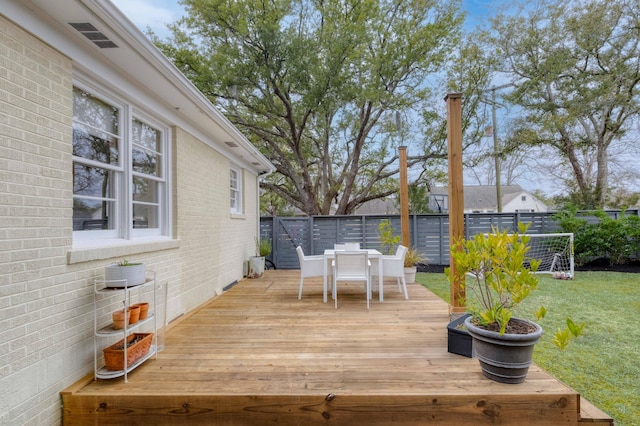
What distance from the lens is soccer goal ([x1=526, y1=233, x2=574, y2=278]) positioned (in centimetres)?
780

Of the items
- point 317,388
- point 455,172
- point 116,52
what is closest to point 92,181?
point 116,52

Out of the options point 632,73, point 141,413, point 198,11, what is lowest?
point 141,413

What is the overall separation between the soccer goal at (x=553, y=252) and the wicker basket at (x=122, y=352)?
8659mm

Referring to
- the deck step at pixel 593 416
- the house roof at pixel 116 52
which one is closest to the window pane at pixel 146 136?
the house roof at pixel 116 52

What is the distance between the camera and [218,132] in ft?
15.9

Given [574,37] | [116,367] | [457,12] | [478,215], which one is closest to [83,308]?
[116,367]

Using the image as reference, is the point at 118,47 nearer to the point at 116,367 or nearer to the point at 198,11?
the point at 116,367

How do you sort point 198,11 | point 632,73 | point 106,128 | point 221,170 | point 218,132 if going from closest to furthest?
point 106,128, point 218,132, point 221,170, point 198,11, point 632,73

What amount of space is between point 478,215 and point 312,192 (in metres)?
6.01

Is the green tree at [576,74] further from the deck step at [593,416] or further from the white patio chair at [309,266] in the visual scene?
the deck step at [593,416]

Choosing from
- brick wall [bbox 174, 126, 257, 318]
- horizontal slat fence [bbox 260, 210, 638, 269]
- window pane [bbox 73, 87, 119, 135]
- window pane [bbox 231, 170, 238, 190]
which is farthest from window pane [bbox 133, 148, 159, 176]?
horizontal slat fence [bbox 260, 210, 638, 269]

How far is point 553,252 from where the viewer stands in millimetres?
8109

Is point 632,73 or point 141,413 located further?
point 632,73

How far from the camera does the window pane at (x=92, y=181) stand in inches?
98.0
